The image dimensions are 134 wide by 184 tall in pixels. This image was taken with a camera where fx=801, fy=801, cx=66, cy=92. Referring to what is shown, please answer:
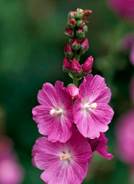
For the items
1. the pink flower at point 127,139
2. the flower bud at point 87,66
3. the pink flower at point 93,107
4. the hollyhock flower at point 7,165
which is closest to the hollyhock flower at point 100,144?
the pink flower at point 93,107

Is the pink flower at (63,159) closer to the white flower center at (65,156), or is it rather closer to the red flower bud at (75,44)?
the white flower center at (65,156)

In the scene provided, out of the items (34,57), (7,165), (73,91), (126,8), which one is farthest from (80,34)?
(34,57)

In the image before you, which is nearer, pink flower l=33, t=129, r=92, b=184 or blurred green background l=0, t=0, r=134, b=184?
pink flower l=33, t=129, r=92, b=184

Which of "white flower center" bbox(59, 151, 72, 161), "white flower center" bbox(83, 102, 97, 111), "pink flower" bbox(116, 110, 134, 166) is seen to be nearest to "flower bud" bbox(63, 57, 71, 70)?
"white flower center" bbox(83, 102, 97, 111)

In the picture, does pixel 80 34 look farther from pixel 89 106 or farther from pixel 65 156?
pixel 65 156

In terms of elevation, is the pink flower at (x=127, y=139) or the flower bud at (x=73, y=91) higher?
the flower bud at (x=73, y=91)

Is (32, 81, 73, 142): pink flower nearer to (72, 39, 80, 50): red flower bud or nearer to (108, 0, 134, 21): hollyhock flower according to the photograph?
(72, 39, 80, 50): red flower bud

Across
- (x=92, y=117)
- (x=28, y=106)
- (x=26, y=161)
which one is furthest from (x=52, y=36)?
(x=92, y=117)
